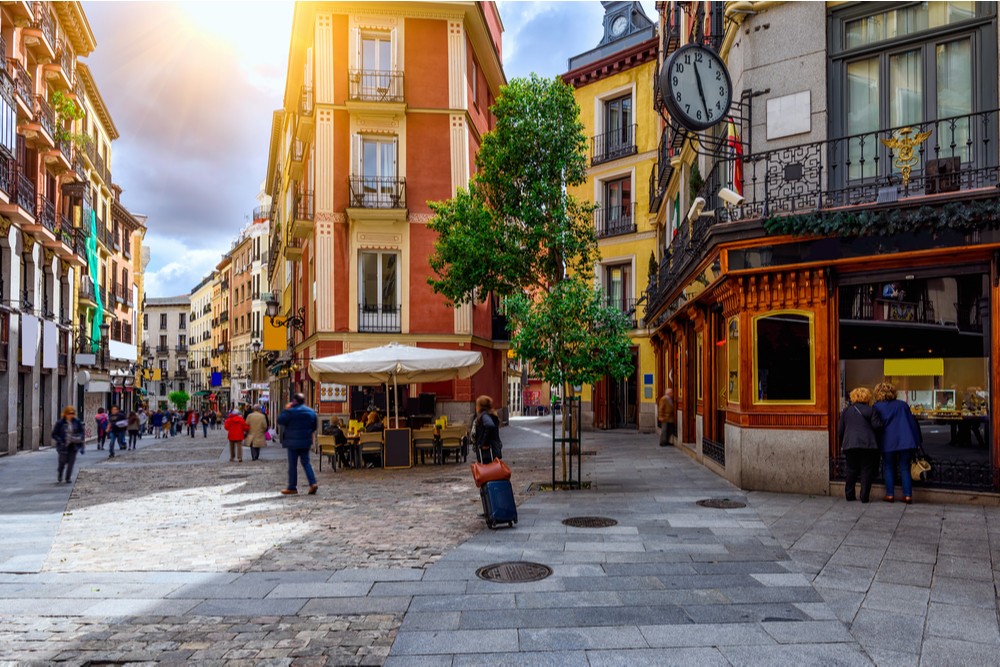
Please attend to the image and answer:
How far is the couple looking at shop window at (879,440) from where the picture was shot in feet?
33.4

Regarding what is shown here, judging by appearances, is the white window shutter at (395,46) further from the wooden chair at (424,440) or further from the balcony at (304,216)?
the wooden chair at (424,440)

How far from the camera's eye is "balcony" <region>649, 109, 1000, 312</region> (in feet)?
33.4

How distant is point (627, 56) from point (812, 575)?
26.4m

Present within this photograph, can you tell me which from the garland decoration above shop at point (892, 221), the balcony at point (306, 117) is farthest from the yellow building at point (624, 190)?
the garland decoration above shop at point (892, 221)

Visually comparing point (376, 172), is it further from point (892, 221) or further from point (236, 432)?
point (892, 221)

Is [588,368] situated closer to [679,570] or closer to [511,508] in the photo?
[511,508]

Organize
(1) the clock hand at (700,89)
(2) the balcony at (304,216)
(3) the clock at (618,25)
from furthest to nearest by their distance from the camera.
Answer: (3) the clock at (618,25)
(2) the balcony at (304,216)
(1) the clock hand at (700,89)

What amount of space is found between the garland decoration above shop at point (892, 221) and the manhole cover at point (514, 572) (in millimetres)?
6685

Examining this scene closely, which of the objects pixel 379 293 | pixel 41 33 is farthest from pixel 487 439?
pixel 41 33

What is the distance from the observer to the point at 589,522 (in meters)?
9.40

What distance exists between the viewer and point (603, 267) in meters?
30.7

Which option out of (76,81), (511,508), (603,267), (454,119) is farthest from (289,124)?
(511,508)

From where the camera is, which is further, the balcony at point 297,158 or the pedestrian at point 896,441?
the balcony at point 297,158

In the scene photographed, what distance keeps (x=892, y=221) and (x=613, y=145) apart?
69.2 ft
